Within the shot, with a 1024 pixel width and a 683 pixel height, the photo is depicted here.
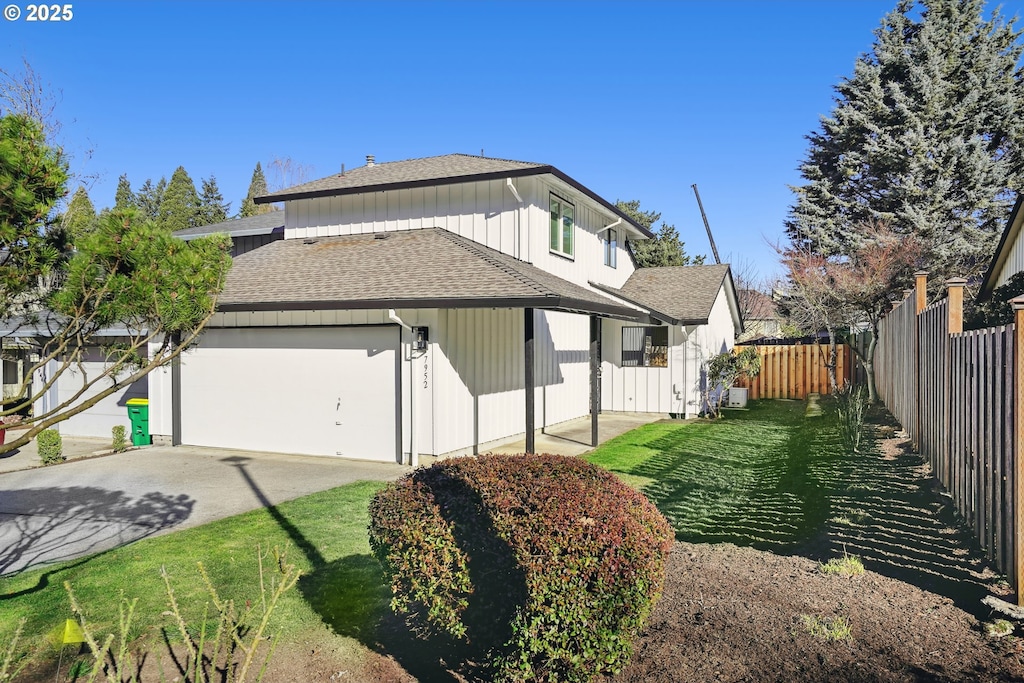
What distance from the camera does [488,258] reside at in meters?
11.4

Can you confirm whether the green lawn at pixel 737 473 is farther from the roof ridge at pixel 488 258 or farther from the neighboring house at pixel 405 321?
the roof ridge at pixel 488 258

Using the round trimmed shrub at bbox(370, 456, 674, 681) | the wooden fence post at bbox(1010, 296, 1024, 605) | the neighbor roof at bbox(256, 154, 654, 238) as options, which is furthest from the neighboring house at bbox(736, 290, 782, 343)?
the round trimmed shrub at bbox(370, 456, 674, 681)

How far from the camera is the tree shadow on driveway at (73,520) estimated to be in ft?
20.5

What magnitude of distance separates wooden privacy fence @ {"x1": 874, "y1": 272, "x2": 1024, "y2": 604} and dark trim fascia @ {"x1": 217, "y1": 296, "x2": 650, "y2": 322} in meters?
4.55

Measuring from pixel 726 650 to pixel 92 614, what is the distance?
14.1 ft

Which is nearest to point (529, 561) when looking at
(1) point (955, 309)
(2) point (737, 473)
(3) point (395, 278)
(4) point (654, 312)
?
(1) point (955, 309)

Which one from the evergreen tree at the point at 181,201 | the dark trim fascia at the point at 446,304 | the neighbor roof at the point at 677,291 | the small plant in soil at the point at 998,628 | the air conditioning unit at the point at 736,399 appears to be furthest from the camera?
the evergreen tree at the point at 181,201

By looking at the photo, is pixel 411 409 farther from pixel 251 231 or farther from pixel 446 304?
pixel 251 231

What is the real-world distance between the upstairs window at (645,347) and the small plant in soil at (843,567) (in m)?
12.4

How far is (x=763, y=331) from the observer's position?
156ft

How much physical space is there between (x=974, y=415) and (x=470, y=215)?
9.94 meters

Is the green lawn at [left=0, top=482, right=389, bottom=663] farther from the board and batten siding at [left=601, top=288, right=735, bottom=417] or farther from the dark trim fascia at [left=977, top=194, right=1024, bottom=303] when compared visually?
the dark trim fascia at [left=977, top=194, right=1024, bottom=303]

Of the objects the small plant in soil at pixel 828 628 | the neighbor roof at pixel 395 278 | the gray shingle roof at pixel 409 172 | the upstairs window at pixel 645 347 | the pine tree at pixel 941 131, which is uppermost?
the pine tree at pixel 941 131

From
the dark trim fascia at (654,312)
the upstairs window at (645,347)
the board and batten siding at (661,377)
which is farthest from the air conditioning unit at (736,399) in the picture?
the dark trim fascia at (654,312)
